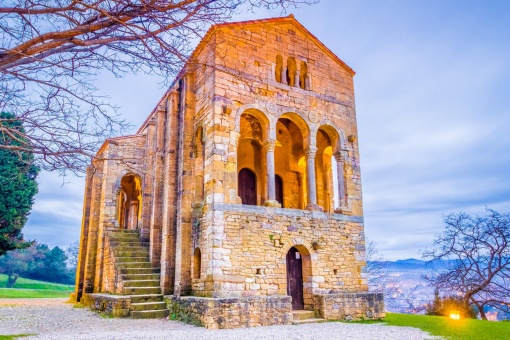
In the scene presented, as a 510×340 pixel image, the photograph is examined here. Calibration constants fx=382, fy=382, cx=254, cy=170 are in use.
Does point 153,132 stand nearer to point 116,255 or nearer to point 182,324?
point 116,255

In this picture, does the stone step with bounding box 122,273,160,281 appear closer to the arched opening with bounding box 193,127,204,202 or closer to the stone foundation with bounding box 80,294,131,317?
the stone foundation with bounding box 80,294,131,317

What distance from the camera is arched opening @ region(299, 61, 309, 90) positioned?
1355 centimetres

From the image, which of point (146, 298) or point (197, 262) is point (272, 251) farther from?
point (146, 298)

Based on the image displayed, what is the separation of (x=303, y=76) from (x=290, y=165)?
3757 mm

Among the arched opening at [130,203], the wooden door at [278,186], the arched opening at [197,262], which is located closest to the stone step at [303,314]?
the arched opening at [197,262]

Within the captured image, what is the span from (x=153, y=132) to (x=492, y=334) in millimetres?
14073

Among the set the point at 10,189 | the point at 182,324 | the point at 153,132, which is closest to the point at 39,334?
the point at 182,324

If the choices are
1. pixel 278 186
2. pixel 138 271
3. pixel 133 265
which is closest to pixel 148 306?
pixel 138 271

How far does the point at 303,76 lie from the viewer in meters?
13.7

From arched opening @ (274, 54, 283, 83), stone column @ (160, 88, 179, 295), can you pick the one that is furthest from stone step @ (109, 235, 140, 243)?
arched opening @ (274, 54, 283, 83)

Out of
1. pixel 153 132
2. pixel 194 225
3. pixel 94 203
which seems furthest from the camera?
pixel 94 203

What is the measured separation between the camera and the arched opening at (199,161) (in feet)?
41.2

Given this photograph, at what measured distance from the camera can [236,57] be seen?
1212cm

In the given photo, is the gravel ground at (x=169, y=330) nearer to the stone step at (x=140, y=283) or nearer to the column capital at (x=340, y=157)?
the stone step at (x=140, y=283)
